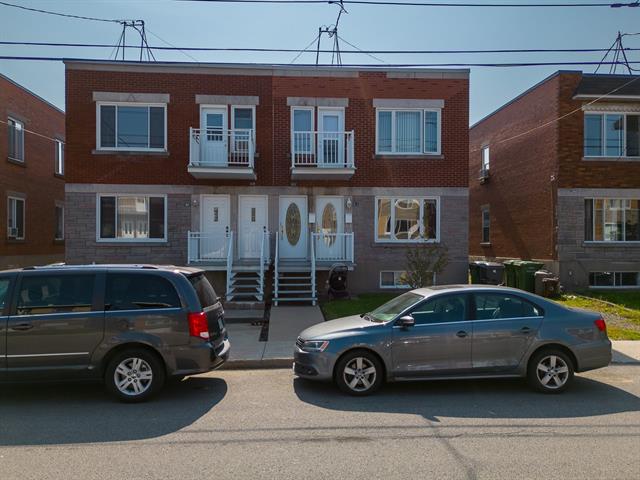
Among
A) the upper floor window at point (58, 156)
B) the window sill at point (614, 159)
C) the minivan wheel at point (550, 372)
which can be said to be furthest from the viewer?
the upper floor window at point (58, 156)

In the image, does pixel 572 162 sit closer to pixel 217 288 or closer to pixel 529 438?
pixel 217 288

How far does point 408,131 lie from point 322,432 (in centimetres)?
1278

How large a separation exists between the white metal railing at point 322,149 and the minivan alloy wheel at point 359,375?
954 centimetres

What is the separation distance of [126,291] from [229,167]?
9.02 meters

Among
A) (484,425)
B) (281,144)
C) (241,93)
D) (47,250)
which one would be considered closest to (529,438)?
(484,425)

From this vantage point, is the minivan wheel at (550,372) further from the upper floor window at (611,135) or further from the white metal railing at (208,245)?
the upper floor window at (611,135)

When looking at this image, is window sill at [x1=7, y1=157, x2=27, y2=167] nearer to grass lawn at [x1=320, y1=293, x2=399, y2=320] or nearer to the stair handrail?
the stair handrail

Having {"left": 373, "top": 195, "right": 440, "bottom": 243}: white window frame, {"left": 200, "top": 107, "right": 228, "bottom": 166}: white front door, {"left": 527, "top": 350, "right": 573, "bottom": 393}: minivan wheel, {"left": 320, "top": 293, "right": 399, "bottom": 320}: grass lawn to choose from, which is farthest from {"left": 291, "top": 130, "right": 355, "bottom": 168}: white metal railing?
{"left": 527, "top": 350, "right": 573, "bottom": 393}: minivan wheel

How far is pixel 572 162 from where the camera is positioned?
1678 cm

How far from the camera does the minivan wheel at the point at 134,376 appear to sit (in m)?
5.98

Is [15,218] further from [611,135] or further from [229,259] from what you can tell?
[611,135]

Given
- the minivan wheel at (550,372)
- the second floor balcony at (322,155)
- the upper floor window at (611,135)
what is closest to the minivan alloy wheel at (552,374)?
the minivan wheel at (550,372)

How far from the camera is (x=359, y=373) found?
6.24m

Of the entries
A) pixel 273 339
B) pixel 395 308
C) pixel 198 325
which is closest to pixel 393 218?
pixel 273 339
